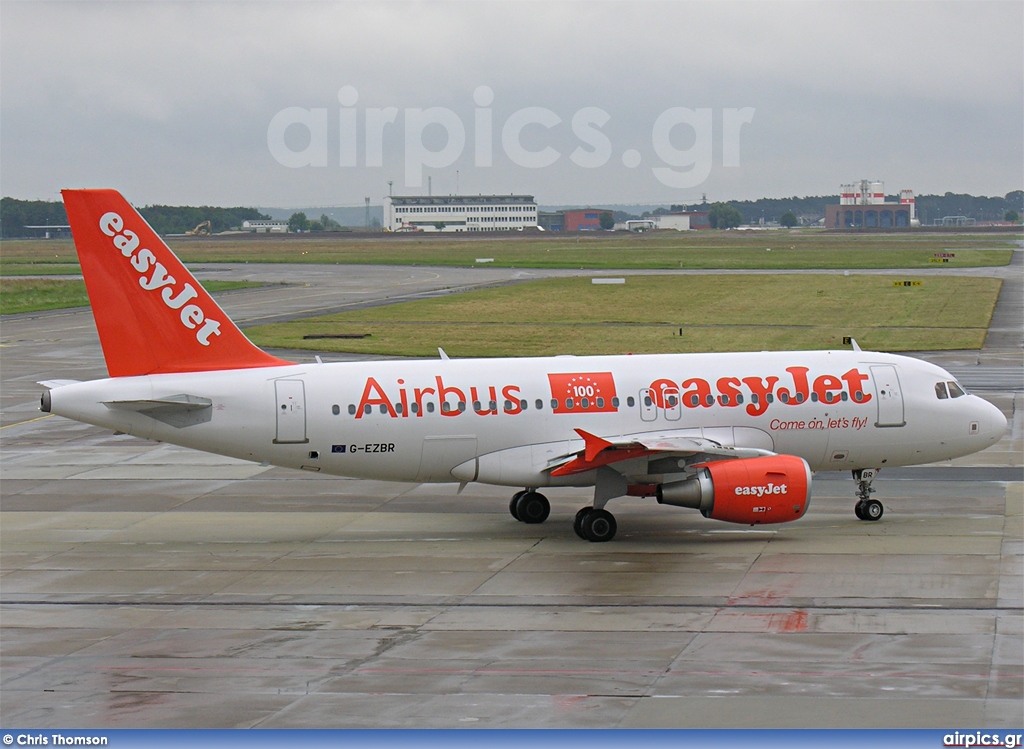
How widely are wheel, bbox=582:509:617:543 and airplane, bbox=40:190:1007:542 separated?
1.5 inches

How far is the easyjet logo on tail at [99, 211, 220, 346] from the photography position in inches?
1167

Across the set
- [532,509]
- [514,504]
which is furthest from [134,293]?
[532,509]

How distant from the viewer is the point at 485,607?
24.6 m

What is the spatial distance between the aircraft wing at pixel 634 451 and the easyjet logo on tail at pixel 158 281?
347 inches

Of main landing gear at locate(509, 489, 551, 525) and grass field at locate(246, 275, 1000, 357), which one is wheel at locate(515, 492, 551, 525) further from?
grass field at locate(246, 275, 1000, 357)

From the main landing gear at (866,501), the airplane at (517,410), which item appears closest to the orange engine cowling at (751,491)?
the airplane at (517,410)

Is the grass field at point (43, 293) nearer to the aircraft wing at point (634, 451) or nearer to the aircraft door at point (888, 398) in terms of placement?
the aircraft wing at point (634, 451)

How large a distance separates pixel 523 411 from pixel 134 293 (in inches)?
371

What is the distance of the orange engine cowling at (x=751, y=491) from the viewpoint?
28.5 metres

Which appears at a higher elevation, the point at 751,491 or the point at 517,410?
the point at 517,410

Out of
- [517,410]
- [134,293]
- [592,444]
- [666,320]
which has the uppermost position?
[134,293]

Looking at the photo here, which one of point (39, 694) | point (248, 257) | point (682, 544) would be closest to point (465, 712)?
point (39, 694)

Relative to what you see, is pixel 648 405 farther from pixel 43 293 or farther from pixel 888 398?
pixel 43 293

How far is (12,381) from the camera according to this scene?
60688 millimetres
